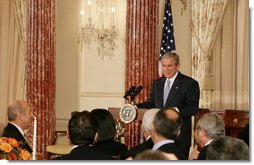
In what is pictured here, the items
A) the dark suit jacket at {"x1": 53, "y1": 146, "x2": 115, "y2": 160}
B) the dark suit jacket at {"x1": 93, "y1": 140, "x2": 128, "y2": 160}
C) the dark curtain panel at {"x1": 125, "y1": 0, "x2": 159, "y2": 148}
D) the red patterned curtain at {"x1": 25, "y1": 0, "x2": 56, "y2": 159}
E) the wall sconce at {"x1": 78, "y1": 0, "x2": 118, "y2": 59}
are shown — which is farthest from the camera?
the wall sconce at {"x1": 78, "y1": 0, "x2": 118, "y2": 59}

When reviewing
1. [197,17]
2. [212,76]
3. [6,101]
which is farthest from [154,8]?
[6,101]

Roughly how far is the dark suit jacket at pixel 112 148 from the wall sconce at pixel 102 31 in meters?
5.03

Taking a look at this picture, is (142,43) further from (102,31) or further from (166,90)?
(166,90)

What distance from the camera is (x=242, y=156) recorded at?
2.37 meters

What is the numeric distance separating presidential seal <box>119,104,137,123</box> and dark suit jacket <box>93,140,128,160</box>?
37.9 inches

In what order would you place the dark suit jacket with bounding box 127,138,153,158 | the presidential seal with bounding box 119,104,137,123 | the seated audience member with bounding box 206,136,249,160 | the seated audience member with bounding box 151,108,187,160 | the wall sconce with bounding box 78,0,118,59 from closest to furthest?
the seated audience member with bounding box 206,136,249,160 < the seated audience member with bounding box 151,108,187,160 < the dark suit jacket with bounding box 127,138,153,158 < the presidential seal with bounding box 119,104,137,123 < the wall sconce with bounding box 78,0,118,59

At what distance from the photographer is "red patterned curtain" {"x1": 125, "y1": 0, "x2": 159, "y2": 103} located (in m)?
7.11

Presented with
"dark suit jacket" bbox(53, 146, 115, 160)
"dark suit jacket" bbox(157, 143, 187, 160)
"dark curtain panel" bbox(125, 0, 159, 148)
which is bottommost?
"dark suit jacket" bbox(157, 143, 187, 160)

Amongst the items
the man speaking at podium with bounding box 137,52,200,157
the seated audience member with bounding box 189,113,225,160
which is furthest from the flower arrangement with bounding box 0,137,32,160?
the man speaking at podium with bounding box 137,52,200,157

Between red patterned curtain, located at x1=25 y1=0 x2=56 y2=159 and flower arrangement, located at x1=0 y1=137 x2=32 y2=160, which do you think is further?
red patterned curtain, located at x1=25 y1=0 x2=56 y2=159

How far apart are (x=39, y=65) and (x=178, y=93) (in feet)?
11.2

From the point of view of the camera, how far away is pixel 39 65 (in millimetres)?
7688

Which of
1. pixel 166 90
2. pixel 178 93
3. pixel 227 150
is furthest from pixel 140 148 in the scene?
pixel 166 90

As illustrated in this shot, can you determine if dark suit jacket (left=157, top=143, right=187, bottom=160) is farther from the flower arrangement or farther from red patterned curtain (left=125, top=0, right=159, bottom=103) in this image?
red patterned curtain (left=125, top=0, right=159, bottom=103)
